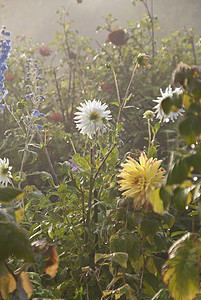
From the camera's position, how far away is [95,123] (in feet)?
4.17

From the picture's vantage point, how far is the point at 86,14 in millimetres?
6820

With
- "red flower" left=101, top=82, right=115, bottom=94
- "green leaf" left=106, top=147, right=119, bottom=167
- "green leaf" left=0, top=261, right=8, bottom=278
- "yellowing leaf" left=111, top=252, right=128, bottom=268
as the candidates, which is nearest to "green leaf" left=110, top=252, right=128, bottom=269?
"yellowing leaf" left=111, top=252, right=128, bottom=268

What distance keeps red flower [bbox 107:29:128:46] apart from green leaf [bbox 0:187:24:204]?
8.63 feet

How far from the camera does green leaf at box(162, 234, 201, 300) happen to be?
0.59 metres

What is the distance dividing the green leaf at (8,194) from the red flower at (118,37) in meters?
2.63

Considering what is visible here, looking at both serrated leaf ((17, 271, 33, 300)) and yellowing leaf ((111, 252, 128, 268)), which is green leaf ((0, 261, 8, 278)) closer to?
serrated leaf ((17, 271, 33, 300))

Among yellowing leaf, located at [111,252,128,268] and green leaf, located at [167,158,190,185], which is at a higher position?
green leaf, located at [167,158,190,185]

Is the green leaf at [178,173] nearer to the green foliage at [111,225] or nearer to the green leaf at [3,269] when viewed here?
the green foliage at [111,225]

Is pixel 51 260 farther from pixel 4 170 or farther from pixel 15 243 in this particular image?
pixel 4 170

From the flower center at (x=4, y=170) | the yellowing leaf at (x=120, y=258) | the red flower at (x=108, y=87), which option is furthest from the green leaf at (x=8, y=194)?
the red flower at (x=108, y=87)

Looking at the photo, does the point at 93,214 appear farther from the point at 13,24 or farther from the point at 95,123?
the point at 13,24

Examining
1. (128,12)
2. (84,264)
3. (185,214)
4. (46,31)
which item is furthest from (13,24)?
(84,264)

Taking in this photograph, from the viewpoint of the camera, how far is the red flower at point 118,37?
2969 mm

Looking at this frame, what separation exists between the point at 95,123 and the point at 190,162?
74 cm
